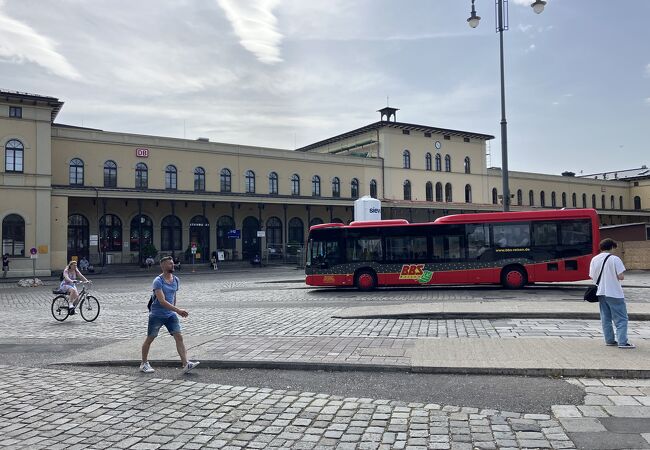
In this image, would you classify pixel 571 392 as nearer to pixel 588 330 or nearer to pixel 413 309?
pixel 588 330

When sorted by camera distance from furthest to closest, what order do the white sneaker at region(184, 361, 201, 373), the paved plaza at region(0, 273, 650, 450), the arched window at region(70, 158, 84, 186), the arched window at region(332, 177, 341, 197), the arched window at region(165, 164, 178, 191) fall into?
1. the arched window at region(332, 177, 341, 197)
2. the arched window at region(165, 164, 178, 191)
3. the arched window at region(70, 158, 84, 186)
4. the white sneaker at region(184, 361, 201, 373)
5. the paved plaza at region(0, 273, 650, 450)

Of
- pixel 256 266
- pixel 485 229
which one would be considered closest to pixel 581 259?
pixel 485 229

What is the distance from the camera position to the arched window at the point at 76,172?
3903 cm

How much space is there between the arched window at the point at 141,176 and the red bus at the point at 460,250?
80.3 ft

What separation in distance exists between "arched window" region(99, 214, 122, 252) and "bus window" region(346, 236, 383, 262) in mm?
25282

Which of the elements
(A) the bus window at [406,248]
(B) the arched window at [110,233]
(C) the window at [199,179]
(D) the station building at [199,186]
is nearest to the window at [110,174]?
(D) the station building at [199,186]

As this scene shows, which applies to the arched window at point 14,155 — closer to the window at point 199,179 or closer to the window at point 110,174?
the window at point 110,174

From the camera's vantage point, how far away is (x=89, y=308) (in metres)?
14.3

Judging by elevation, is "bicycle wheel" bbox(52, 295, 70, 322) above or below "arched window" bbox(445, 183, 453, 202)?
below

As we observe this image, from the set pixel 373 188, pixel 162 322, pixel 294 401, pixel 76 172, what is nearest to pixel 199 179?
pixel 76 172

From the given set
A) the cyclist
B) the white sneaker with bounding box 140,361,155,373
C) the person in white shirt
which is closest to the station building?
the cyclist

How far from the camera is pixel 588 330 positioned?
10312 millimetres

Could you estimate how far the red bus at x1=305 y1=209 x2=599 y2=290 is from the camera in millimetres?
19641

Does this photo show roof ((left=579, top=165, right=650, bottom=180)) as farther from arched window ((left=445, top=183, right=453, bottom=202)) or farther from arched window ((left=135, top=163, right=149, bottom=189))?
arched window ((left=135, top=163, right=149, bottom=189))
